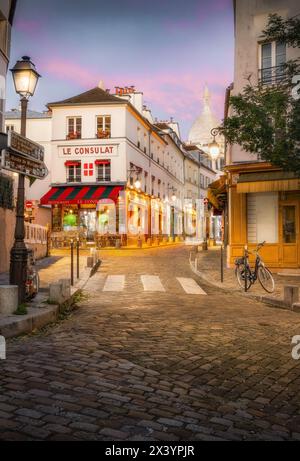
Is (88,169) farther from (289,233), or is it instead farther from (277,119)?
(277,119)

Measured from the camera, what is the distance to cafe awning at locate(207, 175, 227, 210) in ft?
65.2

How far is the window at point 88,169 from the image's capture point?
3225 centimetres

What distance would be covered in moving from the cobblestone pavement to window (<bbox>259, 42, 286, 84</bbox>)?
36.3 ft

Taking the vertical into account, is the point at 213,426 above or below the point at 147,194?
below

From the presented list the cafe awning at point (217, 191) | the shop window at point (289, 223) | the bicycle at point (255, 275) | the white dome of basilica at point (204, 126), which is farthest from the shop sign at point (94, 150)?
the white dome of basilica at point (204, 126)

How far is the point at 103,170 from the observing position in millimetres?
32438

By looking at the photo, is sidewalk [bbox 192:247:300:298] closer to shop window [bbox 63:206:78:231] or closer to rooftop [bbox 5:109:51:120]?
shop window [bbox 63:206:78:231]

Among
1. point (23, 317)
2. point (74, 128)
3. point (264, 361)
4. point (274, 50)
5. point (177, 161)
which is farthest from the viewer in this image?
point (177, 161)

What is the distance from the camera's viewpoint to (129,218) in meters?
33.3

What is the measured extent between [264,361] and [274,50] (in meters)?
14.0

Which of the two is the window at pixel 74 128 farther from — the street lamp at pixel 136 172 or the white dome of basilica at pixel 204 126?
the white dome of basilica at pixel 204 126

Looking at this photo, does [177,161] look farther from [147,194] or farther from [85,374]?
[85,374]

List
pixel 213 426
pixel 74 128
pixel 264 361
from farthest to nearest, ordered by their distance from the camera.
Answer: pixel 74 128, pixel 264 361, pixel 213 426
